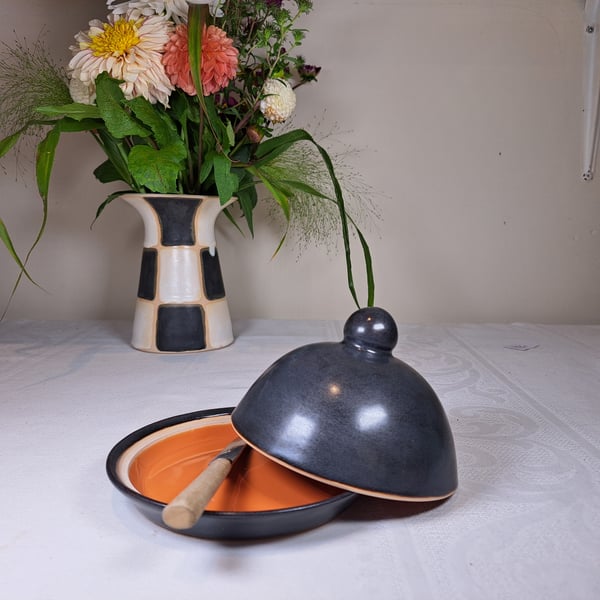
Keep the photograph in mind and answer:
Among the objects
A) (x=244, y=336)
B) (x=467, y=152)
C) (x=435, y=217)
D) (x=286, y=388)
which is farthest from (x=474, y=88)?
(x=286, y=388)

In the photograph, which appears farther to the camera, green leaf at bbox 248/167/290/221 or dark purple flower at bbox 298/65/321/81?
dark purple flower at bbox 298/65/321/81

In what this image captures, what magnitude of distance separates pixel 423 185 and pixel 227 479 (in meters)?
0.79

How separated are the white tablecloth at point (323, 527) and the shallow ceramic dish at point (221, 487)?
2 centimetres

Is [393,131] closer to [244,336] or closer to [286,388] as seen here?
[244,336]

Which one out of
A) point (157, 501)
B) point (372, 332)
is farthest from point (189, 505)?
point (372, 332)

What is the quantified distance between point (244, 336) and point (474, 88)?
56 centimetres

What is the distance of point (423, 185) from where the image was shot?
3.60 feet

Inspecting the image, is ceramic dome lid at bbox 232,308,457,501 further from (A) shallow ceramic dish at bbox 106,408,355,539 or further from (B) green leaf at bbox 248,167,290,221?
(B) green leaf at bbox 248,167,290,221

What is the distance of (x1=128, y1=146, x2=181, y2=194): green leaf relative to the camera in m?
0.76

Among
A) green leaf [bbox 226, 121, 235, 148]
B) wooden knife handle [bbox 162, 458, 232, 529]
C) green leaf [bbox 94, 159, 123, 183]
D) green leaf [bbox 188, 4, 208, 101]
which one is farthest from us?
green leaf [bbox 94, 159, 123, 183]

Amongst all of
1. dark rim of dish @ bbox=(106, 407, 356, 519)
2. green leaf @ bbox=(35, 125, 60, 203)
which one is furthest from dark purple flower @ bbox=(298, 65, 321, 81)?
dark rim of dish @ bbox=(106, 407, 356, 519)

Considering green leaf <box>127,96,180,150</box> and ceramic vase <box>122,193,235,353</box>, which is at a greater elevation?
green leaf <box>127,96,180,150</box>

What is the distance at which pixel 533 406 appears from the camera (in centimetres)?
64

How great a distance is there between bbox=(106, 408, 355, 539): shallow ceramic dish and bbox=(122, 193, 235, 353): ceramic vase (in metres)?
0.38
